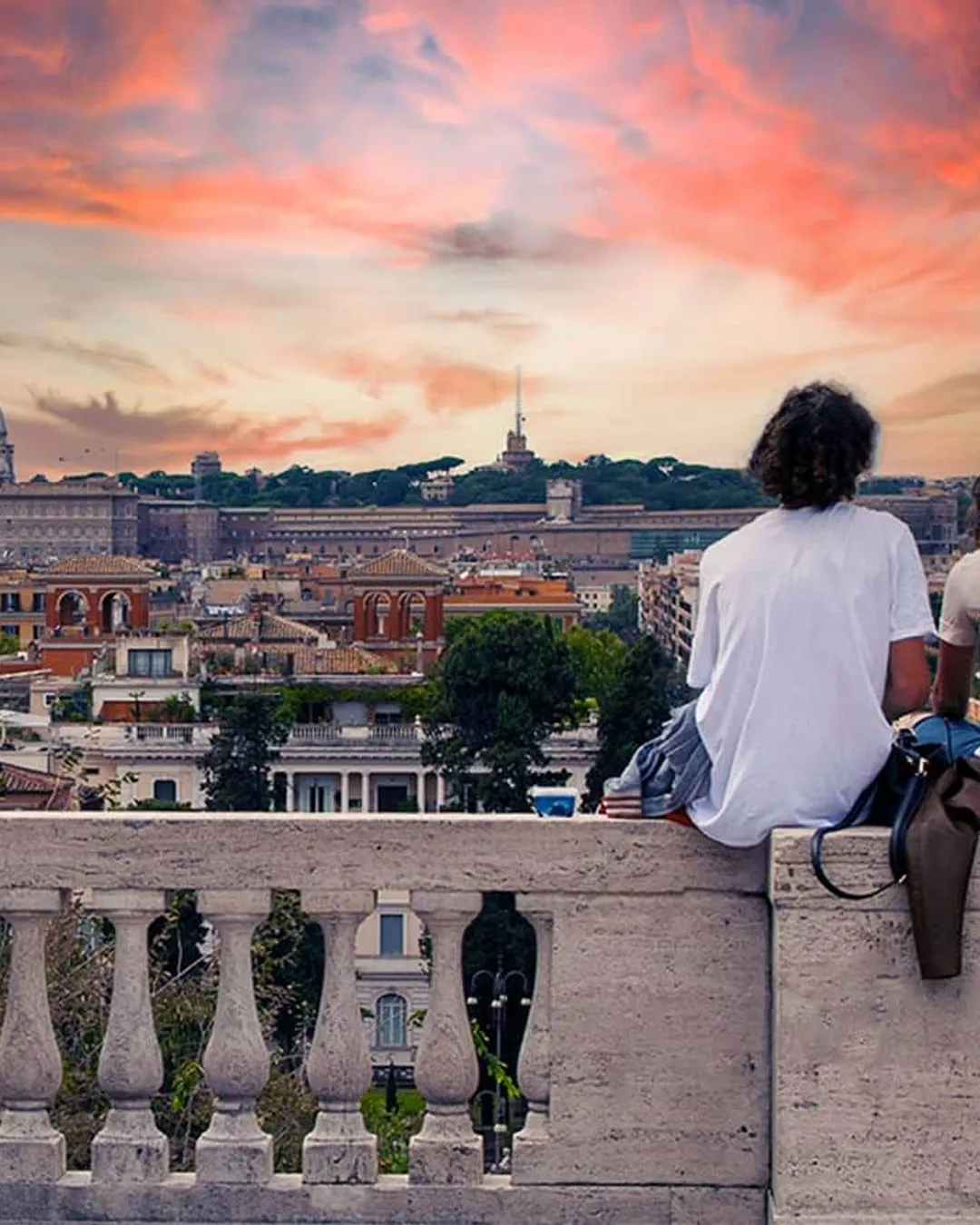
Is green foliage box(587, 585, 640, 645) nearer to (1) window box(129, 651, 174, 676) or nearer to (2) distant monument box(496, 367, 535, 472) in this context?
(2) distant monument box(496, 367, 535, 472)

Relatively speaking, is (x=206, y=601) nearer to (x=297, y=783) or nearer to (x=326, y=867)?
(x=297, y=783)

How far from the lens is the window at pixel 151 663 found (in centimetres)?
3694

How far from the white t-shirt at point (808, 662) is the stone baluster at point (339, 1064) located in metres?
0.51

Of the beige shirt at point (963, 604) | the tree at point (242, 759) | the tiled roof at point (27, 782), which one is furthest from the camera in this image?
the tree at point (242, 759)

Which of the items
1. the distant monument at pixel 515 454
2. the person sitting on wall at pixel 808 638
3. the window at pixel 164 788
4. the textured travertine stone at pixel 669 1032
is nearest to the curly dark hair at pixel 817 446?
the person sitting on wall at pixel 808 638

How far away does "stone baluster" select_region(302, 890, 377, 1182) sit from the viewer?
2.71 meters

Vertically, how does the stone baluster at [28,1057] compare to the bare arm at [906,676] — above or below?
below

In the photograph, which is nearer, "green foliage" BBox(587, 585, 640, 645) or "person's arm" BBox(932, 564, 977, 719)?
"person's arm" BBox(932, 564, 977, 719)

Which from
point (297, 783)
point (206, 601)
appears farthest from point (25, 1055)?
point (206, 601)

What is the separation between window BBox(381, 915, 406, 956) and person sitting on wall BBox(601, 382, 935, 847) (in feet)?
38.3

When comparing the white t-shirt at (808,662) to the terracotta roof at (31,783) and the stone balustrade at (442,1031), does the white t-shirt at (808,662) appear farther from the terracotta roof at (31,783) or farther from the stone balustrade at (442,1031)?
the terracotta roof at (31,783)

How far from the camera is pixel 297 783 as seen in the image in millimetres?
32219

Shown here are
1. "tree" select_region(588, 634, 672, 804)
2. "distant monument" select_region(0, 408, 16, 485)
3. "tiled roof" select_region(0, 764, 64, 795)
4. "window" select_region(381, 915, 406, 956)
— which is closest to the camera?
"window" select_region(381, 915, 406, 956)

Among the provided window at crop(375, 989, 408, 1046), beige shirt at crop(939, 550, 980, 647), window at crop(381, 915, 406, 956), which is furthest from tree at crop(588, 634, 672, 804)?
beige shirt at crop(939, 550, 980, 647)
